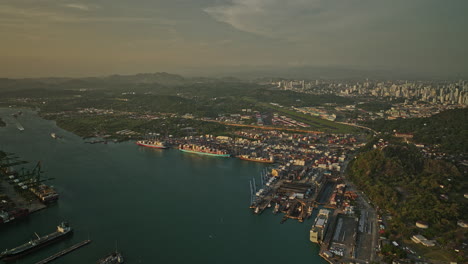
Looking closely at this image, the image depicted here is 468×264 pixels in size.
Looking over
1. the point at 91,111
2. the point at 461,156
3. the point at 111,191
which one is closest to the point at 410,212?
the point at 461,156

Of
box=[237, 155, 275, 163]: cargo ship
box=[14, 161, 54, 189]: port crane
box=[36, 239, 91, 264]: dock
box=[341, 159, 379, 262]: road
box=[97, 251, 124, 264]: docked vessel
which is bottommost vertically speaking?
box=[36, 239, 91, 264]: dock

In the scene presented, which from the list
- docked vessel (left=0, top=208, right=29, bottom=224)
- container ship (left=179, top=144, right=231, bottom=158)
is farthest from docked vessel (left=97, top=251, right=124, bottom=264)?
container ship (left=179, top=144, right=231, bottom=158)

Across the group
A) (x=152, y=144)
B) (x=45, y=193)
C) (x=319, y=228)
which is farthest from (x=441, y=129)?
(x=45, y=193)

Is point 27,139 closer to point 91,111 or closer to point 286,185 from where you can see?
point 91,111

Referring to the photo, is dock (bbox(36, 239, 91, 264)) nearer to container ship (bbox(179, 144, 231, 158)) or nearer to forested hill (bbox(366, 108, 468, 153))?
container ship (bbox(179, 144, 231, 158))

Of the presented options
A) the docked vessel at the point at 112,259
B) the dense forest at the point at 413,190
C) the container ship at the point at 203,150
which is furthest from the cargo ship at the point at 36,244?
the container ship at the point at 203,150

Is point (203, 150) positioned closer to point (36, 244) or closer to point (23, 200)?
point (23, 200)
